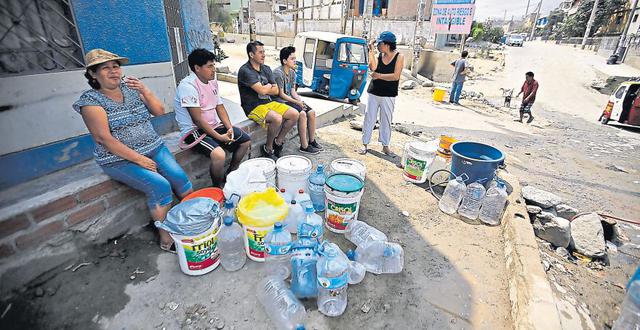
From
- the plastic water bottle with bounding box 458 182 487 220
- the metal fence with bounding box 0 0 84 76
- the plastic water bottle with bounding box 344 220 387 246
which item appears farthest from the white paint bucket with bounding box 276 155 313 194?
the metal fence with bounding box 0 0 84 76

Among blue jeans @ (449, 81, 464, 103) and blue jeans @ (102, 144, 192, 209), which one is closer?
blue jeans @ (102, 144, 192, 209)

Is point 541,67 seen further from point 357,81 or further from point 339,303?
point 339,303

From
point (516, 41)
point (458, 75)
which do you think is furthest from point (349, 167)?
point (516, 41)

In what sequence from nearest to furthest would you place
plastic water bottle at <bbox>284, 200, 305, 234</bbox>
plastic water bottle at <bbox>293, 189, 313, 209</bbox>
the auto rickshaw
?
plastic water bottle at <bbox>284, 200, 305, 234</bbox> < plastic water bottle at <bbox>293, 189, 313, 209</bbox> < the auto rickshaw

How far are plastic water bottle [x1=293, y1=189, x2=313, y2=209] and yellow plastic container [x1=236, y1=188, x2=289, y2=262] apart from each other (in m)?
0.46

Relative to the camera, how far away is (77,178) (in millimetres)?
2549

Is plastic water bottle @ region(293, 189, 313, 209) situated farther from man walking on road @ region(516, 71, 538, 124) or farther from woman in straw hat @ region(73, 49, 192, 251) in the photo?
man walking on road @ region(516, 71, 538, 124)

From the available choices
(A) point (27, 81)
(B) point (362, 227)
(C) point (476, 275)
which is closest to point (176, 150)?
(A) point (27, 81)

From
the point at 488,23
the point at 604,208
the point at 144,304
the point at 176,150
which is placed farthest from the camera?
the point at 488,23

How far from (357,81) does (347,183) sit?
20.8 ft

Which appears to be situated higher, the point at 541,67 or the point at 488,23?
the point at 488,23

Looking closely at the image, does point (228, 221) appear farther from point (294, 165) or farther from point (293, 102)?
point (293, 102)

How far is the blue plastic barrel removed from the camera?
345 cm

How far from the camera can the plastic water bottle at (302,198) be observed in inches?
117
